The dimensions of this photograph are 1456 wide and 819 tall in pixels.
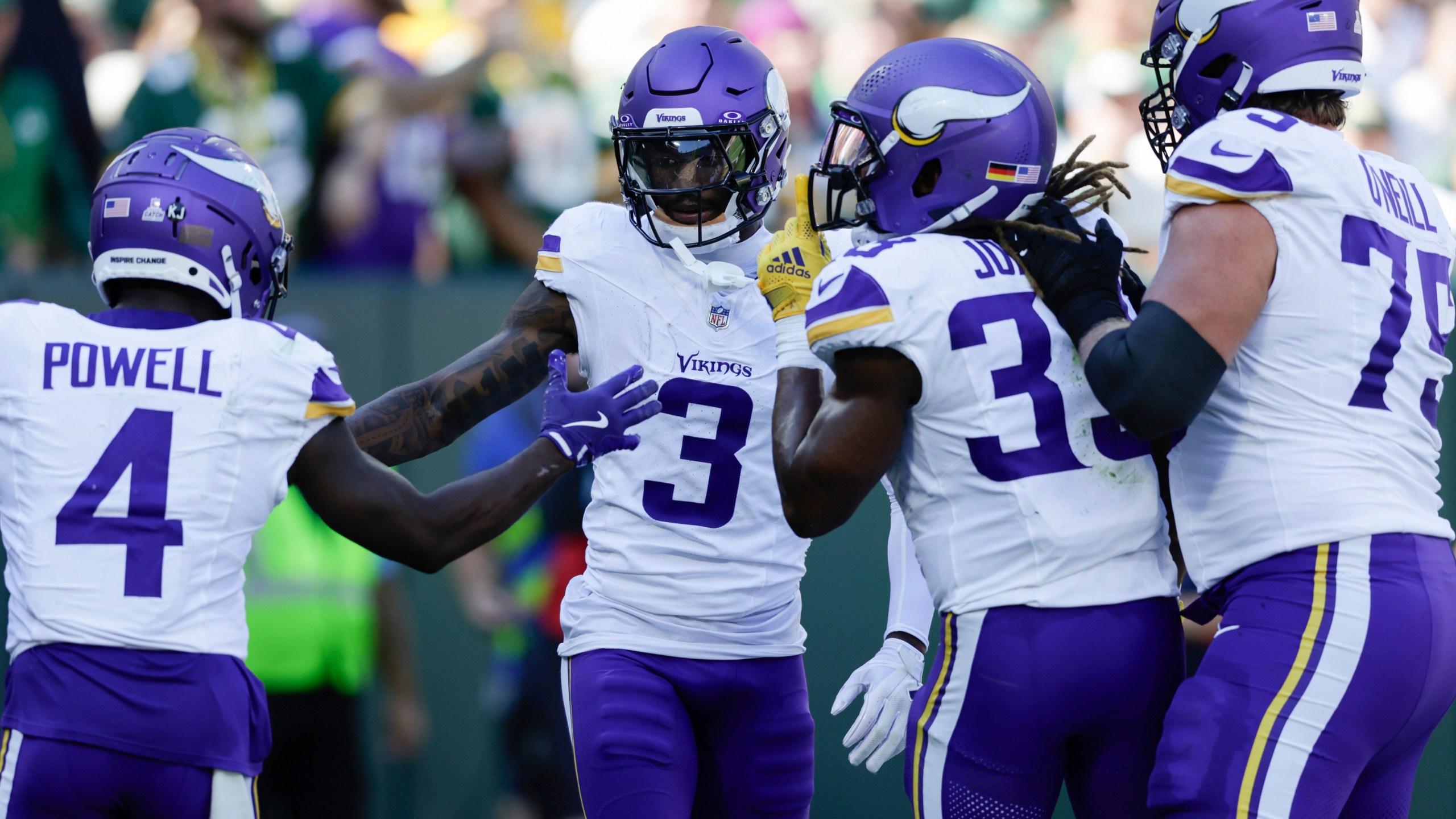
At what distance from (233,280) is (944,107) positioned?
4.69ft

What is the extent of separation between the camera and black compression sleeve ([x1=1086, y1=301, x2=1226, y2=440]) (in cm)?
253

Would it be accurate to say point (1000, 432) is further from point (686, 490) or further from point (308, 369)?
point (308, 369)

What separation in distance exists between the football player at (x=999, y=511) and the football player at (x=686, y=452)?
598 mm

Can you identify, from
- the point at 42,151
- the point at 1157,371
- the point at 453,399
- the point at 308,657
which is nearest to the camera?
the point at 1157,371

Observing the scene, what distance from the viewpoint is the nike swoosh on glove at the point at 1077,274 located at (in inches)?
105

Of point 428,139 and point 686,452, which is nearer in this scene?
point 686,452

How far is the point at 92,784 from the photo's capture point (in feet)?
8.65

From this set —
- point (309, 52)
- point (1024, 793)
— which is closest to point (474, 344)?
point (309, 52)

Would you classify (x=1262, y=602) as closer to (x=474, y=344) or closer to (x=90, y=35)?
(x=474, y=344)

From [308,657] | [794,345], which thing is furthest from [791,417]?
[308,657]

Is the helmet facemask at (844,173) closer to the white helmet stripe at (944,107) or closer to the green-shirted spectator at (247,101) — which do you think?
the white helmet stripe at (944,107)

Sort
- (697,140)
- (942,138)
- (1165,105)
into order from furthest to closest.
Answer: (697,140)
(1165,105)
(942,138)

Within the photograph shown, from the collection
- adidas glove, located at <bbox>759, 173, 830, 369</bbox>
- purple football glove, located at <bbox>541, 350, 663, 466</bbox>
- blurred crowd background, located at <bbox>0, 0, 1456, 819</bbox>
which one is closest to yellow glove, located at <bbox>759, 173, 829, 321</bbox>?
adidas glove, located at <bbox>759, 173, 830, 369</bbox>

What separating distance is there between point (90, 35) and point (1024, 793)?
6.78 meters
